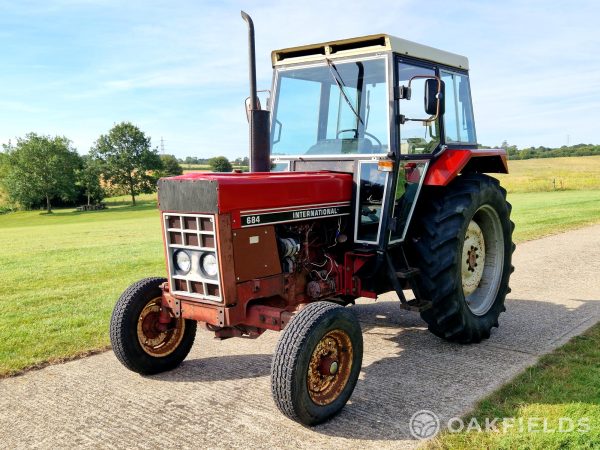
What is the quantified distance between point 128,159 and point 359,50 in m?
64.3

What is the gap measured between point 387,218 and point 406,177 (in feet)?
1.53

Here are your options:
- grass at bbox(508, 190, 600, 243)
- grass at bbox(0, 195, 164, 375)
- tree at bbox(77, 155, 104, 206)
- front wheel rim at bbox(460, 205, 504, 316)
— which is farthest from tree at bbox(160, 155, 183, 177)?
front wheel rim at bbox(460, 205, 504, 316)

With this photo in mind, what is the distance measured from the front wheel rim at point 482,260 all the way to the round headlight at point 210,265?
2.71 metres

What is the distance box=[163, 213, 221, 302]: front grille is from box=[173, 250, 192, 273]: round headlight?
2cm

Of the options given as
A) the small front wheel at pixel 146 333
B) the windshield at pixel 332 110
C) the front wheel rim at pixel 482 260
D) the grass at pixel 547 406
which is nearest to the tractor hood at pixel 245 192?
the windshield at pixel 332 110

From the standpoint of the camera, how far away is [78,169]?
62625mm

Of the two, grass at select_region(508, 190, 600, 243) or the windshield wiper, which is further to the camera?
grass at select_region(508, 190, 600, 243)

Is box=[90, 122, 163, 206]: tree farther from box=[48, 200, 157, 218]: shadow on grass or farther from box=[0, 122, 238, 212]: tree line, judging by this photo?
box=[48, 200, 157, 218]: shadow on grass

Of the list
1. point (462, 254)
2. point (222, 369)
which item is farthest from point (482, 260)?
point (222, 369)

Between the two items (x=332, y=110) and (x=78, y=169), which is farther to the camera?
(x=78, y=169)

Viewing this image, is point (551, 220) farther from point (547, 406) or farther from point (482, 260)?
point (547, 406)

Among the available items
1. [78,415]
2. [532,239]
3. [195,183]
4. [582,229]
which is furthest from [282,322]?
[582,229]

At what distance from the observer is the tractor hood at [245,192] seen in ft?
12.5

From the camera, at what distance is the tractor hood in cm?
382
